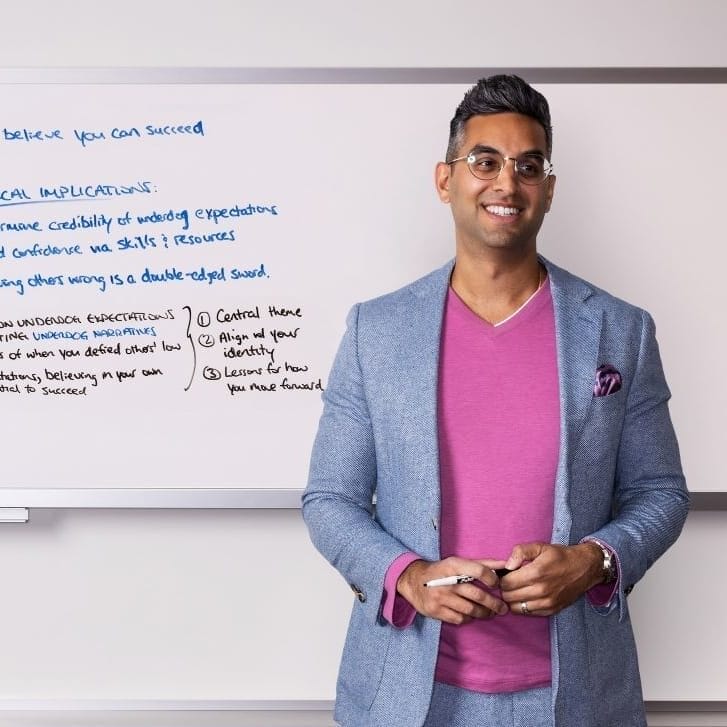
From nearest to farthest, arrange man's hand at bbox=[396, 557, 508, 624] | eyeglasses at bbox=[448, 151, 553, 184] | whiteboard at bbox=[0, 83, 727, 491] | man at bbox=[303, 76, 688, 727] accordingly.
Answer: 1. man's hand at bbox=[396, 557, 508, 624]
2. man at bbox=[303, 76, 688, 727]
3. eyeglasses at bbox=[448, 151, 553, 184]
4. whiteboard at bbox=[0, 83, 727, 491]

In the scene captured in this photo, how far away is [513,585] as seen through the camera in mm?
1193

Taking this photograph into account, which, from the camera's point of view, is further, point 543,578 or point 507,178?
point 507,178

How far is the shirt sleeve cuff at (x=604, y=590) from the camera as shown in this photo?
1273 millimetres

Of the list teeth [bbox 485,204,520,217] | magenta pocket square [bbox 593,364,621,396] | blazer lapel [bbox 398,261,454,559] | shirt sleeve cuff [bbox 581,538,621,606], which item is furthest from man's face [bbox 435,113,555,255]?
shirt sleeve cuff [bbox 581,538,621,606]

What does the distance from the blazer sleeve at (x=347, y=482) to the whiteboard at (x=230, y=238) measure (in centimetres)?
53

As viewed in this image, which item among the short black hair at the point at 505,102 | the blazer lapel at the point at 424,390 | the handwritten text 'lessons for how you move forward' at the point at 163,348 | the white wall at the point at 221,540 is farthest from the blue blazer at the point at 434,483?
the white wall at the point at 221,540

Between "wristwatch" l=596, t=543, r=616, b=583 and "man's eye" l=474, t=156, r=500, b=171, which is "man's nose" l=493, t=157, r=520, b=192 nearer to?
"man's eye" l=474, t=156, r=500, b=171

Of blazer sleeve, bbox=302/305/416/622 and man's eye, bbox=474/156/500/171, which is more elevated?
man's eye, bbox=474/156/500/171

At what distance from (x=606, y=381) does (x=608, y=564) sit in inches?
10.1

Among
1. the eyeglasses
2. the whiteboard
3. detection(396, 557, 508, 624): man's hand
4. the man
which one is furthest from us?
the whiteboard

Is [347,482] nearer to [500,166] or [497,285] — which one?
[497,285]

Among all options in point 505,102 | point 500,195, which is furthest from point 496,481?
point 505,102

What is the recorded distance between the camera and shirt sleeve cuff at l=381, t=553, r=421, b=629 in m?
1.27

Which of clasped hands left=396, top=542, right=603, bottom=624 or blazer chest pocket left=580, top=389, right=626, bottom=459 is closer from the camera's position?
clasped hands left=396, top=542, right=603, bottom=624
